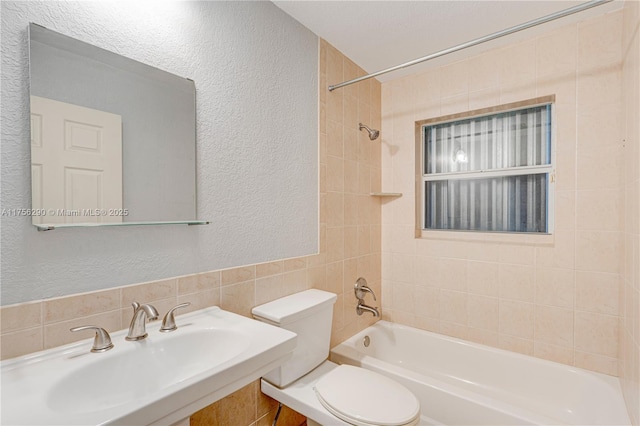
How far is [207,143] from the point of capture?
1.37 m

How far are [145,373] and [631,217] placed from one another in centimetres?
209

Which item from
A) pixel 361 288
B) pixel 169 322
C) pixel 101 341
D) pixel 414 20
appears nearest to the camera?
pixel 101 341

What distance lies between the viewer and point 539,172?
2.05 meters

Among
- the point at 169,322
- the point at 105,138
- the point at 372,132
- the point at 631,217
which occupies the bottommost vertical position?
the point at 169,322

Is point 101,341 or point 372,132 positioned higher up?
point 372,132

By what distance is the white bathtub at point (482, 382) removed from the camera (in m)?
1.49

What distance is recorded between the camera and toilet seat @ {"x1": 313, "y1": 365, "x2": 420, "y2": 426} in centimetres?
124

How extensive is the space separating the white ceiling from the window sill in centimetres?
128

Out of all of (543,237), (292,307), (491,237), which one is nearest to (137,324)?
(292,307)

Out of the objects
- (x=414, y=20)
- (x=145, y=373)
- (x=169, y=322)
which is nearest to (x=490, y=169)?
(x=414, y=20)

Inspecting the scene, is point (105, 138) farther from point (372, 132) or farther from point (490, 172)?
point (490, 172)

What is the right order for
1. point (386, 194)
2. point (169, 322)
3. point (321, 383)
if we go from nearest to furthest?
point (169, 322)
point (321, 383)
point (386, 194)

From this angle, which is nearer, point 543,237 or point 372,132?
point 543,237

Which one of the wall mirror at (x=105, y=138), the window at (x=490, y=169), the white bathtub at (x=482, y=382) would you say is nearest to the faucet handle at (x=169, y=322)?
the wall mirror at (x=105, y=138)
